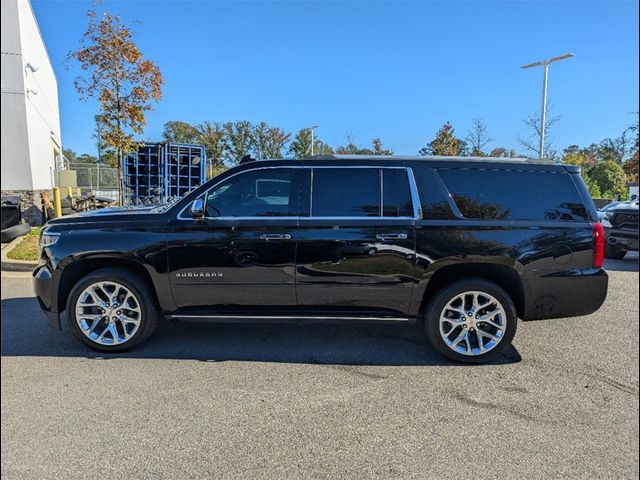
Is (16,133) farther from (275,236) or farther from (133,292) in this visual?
(275,236)

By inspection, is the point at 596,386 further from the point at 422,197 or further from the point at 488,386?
A: the point at 422,197

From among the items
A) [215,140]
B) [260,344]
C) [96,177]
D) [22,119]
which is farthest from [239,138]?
[260,344]

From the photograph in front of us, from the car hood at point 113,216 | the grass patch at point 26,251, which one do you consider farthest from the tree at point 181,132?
the car hood at point 113,216

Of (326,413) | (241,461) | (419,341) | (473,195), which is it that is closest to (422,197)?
(473,195)

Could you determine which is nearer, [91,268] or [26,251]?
[91,268]

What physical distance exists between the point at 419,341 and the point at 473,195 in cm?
160

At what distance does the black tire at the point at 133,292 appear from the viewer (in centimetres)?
396

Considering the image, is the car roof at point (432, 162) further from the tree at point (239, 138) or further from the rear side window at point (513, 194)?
the tree at point (239, 138)

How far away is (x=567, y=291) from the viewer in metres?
3.88

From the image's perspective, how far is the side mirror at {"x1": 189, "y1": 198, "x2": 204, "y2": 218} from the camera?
12.9 ft

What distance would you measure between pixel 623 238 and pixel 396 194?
8.31 meters

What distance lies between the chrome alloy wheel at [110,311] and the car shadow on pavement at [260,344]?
0.57 ft

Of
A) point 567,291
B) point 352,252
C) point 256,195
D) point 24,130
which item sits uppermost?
point 24,130

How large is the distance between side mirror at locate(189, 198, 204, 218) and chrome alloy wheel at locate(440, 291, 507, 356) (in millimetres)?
2398
